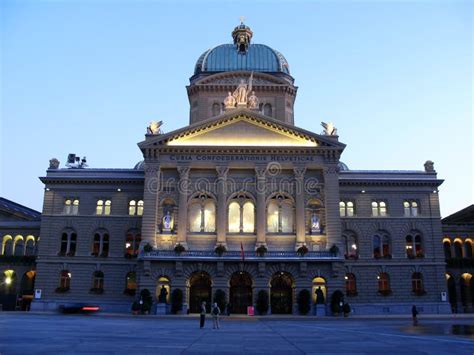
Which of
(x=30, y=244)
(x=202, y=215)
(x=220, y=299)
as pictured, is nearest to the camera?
(x=220, y=299)

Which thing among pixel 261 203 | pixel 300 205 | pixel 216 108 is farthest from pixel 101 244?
pixel 216 108

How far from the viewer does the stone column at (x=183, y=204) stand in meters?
55.2

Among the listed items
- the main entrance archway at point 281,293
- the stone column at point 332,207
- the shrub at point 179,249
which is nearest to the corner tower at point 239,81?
the stone column at point 332,207


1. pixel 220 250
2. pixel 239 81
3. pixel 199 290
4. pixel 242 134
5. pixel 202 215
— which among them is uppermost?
pixel 239 81

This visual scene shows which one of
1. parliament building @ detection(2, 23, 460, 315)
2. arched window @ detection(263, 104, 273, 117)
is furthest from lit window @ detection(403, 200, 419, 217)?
arched window @ detection(263, 104, 273, 117)

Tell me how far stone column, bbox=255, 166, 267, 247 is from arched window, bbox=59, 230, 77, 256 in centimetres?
2385

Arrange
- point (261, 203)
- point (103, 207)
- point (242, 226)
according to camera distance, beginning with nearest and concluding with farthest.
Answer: point (261, 203)
point (242, 226)
point (103, 207)

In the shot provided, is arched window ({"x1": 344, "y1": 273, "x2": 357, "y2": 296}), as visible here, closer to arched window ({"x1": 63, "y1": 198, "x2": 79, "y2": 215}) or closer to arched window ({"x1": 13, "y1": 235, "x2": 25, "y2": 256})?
arched window ({"x1": 63, "y1": 198, "x2": 79, "y2": 215})

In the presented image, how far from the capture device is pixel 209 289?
178ft

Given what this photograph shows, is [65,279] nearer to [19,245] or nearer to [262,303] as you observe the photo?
[19,245]

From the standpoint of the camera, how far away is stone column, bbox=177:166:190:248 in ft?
181

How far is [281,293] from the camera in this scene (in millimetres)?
54438

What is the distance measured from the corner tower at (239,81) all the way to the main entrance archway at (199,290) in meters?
25.3

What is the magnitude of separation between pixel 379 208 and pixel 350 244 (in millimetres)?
6133
